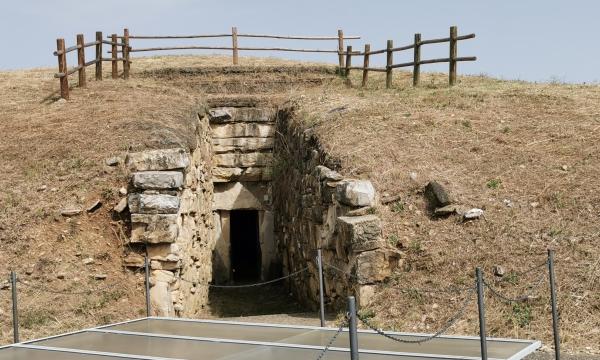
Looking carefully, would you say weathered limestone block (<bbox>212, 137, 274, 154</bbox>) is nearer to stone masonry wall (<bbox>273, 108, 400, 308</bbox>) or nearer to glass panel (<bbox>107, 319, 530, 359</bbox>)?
stone masonry wall (<bbox>273, 108, 400, 308</bbox>)

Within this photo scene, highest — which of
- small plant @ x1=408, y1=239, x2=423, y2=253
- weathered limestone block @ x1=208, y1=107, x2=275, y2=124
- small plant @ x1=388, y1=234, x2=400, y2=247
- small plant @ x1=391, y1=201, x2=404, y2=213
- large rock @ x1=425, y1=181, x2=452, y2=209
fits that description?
weathered limestone block @ x1=208, y1=107, x2=275, y2=124

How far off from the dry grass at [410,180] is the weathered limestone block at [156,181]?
0.64 m

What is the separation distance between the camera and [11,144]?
15992 mm

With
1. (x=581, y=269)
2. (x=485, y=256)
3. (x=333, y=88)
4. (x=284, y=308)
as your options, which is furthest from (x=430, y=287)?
(x=333, y=88)

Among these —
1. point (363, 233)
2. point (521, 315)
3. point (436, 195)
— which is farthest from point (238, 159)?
point (521, 315)

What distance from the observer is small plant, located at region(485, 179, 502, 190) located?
13.4 m

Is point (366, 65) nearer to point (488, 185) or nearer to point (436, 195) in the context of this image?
point (488, 185)

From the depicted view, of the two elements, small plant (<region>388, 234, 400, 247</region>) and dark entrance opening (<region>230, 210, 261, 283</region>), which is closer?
small plant (<region>388, 234, 400, 247</region>)

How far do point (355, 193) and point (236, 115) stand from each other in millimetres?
6860

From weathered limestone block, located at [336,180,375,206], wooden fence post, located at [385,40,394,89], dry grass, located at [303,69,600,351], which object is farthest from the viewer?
wooden fence post, located at [385,40,394,89]

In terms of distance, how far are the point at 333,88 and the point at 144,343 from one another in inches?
549

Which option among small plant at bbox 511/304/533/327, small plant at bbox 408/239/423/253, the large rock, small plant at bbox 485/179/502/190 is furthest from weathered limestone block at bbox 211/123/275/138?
small plant at bbox 511/304/533/327

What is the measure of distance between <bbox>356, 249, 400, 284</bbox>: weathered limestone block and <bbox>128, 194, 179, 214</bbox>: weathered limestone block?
135 inches

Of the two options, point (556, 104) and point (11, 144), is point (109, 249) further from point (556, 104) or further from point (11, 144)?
point (556, 104)
